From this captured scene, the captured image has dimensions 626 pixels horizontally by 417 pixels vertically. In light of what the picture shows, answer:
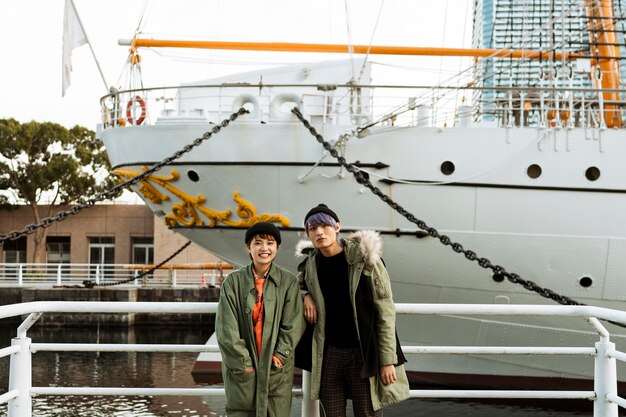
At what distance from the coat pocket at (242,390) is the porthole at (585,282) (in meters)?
7.33

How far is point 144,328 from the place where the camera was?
836 inches

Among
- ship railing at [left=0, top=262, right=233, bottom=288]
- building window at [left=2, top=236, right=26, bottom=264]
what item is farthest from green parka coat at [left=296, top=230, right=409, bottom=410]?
building window at [left=2, top=236, right=26, bottom=264]

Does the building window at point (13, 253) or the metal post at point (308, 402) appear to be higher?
the metal post at point (308, 402)

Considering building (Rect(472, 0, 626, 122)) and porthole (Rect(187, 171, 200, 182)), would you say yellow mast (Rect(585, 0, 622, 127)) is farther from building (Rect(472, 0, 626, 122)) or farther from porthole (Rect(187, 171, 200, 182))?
porthole (Rect(187, 171, 200, 182))

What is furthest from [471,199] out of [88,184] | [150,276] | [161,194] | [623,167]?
[88,184]

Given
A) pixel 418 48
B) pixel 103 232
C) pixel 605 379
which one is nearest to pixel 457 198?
pixel 418 48

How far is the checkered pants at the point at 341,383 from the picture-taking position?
3828mm

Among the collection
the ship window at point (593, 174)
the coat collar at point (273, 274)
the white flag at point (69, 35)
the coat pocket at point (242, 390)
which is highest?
the white flag at point (69, 35)

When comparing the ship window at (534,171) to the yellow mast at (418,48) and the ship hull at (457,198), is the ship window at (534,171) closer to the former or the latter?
the ship hull at (457,198)

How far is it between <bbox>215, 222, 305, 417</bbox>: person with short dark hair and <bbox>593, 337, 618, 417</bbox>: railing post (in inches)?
61.6

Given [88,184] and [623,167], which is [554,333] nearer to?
[623,167]

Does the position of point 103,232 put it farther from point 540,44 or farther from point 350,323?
point 350,323

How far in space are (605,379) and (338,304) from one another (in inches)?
57.3

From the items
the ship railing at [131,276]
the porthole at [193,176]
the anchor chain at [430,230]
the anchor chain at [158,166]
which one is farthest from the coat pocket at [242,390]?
the ship railing at [131,276]
